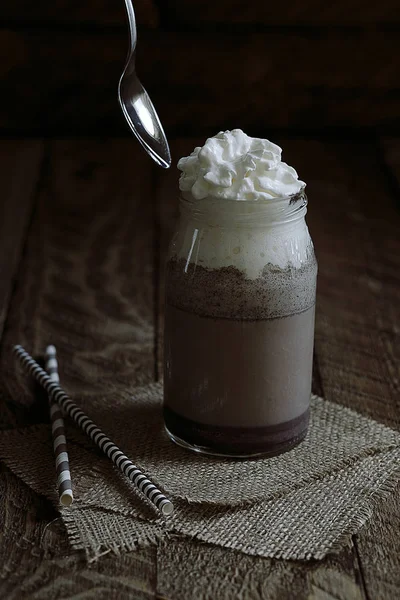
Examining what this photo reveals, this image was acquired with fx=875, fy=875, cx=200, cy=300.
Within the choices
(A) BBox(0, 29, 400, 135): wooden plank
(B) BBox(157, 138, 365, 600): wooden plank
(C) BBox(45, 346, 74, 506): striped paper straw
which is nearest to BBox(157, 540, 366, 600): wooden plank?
(B) BBox(157, 138, 365, 600): wooden plank

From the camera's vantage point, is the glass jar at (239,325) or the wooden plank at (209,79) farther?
the wooden plank at (209,79)

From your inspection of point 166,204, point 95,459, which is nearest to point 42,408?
point 95,459

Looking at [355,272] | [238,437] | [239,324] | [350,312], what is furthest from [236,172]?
[355,272]

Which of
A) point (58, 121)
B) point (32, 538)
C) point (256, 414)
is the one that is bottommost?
point (32, 538)

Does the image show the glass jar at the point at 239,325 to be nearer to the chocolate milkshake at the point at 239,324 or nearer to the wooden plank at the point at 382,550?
the chocolate milkshake at the point at 239,324

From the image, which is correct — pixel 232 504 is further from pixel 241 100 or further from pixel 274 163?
pixel 241 100

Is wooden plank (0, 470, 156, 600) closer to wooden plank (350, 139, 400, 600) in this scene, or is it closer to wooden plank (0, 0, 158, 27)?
wooden plank (350, 139, 400, 600)

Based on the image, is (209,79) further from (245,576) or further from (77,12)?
(245,576)

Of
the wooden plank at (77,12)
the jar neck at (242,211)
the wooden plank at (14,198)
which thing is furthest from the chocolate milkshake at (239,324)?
the wooden plank at (77,12)
